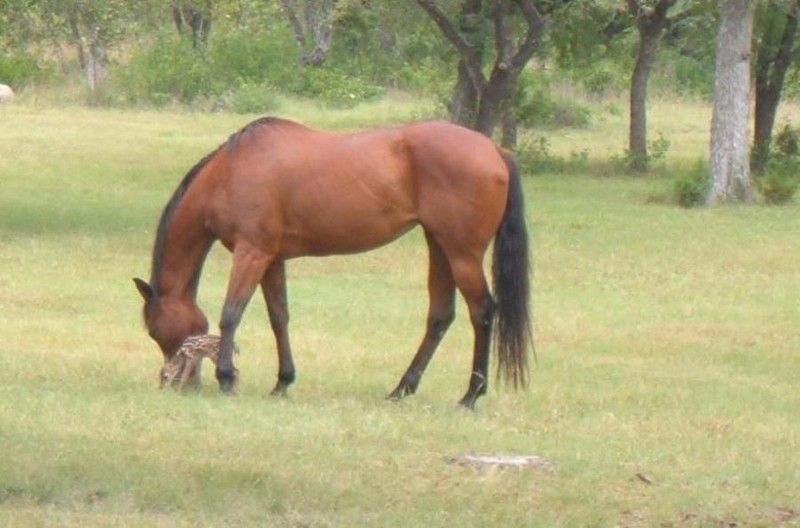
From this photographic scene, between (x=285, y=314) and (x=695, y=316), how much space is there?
249 inches

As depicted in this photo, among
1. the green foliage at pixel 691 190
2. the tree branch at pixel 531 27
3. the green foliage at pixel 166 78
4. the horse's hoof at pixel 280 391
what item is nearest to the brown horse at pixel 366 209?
the horse's hoof at pixel 280 391

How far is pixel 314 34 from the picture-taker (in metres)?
56.8

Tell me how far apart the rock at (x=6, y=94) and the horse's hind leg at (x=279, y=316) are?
3306 centimetres

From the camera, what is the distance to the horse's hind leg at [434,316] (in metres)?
10.7

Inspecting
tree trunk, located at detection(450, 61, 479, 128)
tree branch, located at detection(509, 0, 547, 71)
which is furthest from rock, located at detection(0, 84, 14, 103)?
tree branch, located at detection(509, 0, 547, 71)

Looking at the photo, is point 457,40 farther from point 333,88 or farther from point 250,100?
point 333,88

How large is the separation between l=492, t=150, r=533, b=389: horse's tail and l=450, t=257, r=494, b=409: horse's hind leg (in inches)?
3.0

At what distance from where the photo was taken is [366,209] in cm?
1041

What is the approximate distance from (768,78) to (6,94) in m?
20.6

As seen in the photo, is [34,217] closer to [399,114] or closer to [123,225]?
[123,225]

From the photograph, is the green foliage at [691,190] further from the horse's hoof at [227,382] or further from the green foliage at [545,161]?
the horse's hoof at [227,382]

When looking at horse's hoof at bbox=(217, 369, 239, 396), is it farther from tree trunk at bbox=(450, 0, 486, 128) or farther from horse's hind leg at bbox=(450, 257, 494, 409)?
tree trunk at bbox=(450, 0, 486, 128)

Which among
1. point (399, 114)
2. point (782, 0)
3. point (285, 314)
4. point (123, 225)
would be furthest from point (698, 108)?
point (285, 314)

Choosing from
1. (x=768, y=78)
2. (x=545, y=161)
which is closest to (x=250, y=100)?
(x=545, y=161)
